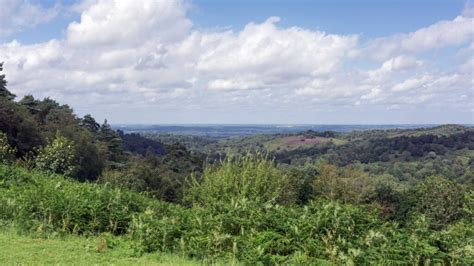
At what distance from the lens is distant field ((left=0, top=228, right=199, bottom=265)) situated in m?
5.25

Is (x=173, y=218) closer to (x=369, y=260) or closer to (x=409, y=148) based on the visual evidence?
(x=369, y=260)

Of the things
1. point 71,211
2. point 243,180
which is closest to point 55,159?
point 243,180

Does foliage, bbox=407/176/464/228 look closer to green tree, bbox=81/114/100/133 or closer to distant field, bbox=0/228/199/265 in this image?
distant field, bbox=0/228/199/265

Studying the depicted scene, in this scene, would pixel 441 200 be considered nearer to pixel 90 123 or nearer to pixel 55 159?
pixel 55 159

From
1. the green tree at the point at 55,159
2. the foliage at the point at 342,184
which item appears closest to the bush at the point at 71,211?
the green tree at the point at 55,159

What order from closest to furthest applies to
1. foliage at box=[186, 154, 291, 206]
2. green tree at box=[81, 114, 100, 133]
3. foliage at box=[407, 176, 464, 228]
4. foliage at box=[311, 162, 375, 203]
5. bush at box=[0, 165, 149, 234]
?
1. bush at box=[0, 165, 149, 234]
2. foliage at box=[186, 154, 291, 206]
3. foliage at box=[407, 176, 464, 228]
4. foliage at box=[311, 162, 375, 203]
5. green tree at box=[81, 114, 100, 133]

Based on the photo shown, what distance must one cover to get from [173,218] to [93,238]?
1.13m

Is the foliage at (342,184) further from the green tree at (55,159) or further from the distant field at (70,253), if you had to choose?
the distant field at (70,253)

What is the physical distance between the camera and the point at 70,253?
18.3ft

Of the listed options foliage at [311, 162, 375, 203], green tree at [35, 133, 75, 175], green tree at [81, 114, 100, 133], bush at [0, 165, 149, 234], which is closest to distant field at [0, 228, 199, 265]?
bush at [0, 165, 149, 234]

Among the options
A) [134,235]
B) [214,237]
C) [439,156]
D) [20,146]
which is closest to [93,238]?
[134,235]

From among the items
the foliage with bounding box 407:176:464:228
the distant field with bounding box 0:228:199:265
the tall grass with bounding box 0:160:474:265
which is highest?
the tall grass with bounding box 0:160:474:265

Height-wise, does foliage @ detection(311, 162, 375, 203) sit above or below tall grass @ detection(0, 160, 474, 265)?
below

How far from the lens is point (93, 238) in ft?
20.8
